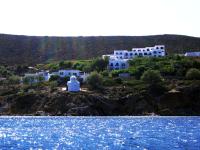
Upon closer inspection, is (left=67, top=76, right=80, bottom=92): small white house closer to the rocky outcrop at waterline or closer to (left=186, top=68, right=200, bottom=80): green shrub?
the rocky outcrop at waterline

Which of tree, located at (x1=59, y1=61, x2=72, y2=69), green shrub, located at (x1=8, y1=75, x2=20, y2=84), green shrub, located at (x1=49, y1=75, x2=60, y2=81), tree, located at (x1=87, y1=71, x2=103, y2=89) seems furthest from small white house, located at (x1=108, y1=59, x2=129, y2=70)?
tree, located at (x1=87, y1=71, x2=103, y2=89)

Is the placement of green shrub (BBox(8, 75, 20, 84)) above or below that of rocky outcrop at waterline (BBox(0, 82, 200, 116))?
above

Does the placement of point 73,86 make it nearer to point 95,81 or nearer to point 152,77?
point 95,81

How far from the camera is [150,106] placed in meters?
116

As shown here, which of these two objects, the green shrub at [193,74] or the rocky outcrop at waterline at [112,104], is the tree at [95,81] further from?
the green shrub at [193,74]

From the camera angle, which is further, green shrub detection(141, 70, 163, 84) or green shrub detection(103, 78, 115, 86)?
green shrub detection(103, 78, 115, 86)

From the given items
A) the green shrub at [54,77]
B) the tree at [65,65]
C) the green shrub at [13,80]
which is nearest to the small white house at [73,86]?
the green shrub at [54,77]

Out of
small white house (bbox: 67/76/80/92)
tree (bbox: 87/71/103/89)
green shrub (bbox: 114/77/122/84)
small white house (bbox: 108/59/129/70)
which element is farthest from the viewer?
small white house (bbox: 108/59/129/70)

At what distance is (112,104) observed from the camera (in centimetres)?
11750

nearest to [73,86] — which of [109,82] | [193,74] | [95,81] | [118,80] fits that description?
[95,81]

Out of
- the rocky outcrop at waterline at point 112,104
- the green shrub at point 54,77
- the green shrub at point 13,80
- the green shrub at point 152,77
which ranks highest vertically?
the green shrub at point 152,77

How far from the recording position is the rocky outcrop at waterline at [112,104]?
11569 centimetres

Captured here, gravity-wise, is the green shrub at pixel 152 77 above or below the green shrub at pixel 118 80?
above

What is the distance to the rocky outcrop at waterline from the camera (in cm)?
11569
